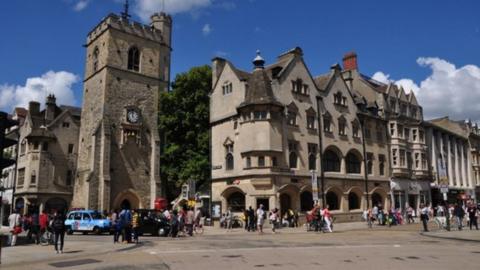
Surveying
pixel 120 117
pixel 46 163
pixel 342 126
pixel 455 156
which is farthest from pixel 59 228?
pixel 455 156

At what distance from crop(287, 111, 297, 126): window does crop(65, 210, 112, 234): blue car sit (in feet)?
54.3

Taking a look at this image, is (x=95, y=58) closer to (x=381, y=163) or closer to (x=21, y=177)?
(x=21, y=177)

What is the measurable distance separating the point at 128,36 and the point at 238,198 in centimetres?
2378

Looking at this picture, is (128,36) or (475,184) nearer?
(128,36)

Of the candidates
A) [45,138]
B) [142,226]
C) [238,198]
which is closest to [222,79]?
[238,198]

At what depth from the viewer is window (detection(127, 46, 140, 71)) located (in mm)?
48312

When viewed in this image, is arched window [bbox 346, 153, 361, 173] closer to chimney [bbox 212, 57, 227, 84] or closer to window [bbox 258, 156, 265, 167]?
window [bbox 258, 156, 265, 167]

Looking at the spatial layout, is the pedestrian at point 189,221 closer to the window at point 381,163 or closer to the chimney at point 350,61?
the window at point 381,163

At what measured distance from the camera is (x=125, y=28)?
48.1 m

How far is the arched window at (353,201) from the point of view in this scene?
41122 millimetres

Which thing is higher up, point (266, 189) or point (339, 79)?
point (339, 79)

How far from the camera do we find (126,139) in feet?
149

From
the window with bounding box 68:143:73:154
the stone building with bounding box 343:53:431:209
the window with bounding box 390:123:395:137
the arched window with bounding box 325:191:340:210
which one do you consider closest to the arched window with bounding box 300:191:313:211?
the arched window with bounding box 325:191:340:210

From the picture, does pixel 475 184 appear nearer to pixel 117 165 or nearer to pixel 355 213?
pixel 355 213
